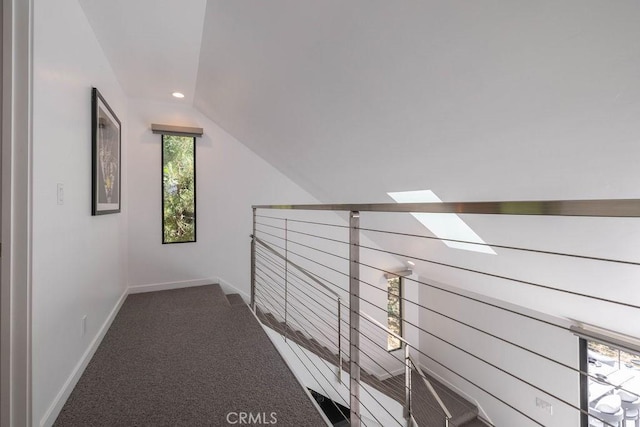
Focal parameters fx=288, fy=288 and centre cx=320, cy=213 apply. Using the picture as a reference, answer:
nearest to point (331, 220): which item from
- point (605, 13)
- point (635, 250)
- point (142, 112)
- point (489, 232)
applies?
point (489, 232)

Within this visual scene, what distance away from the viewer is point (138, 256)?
336cm

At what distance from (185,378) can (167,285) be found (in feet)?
6.57

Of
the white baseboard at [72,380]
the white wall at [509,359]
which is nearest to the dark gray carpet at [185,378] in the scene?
the white baseboard at [72,380]

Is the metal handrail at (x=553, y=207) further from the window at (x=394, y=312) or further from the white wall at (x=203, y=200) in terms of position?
the window at (x=394, y=312)

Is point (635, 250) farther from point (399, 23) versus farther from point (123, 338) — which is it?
point (123, 338)

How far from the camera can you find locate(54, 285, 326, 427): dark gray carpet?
1.46 metres

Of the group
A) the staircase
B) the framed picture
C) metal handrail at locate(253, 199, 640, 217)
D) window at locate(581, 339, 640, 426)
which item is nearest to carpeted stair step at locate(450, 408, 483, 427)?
the staircase

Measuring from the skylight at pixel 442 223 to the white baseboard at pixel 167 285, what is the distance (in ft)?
8.34

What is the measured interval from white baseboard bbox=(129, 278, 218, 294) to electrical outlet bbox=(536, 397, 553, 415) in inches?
179

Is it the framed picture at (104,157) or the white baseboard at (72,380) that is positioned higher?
the framed picture at (104,157)

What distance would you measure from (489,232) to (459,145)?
123cm

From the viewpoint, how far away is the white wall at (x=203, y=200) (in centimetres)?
335

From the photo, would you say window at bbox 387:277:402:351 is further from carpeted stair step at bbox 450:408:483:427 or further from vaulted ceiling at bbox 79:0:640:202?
vaulted ceiling at bbox 79:0:640:202

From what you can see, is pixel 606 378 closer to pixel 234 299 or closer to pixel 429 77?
pixel 429 77
